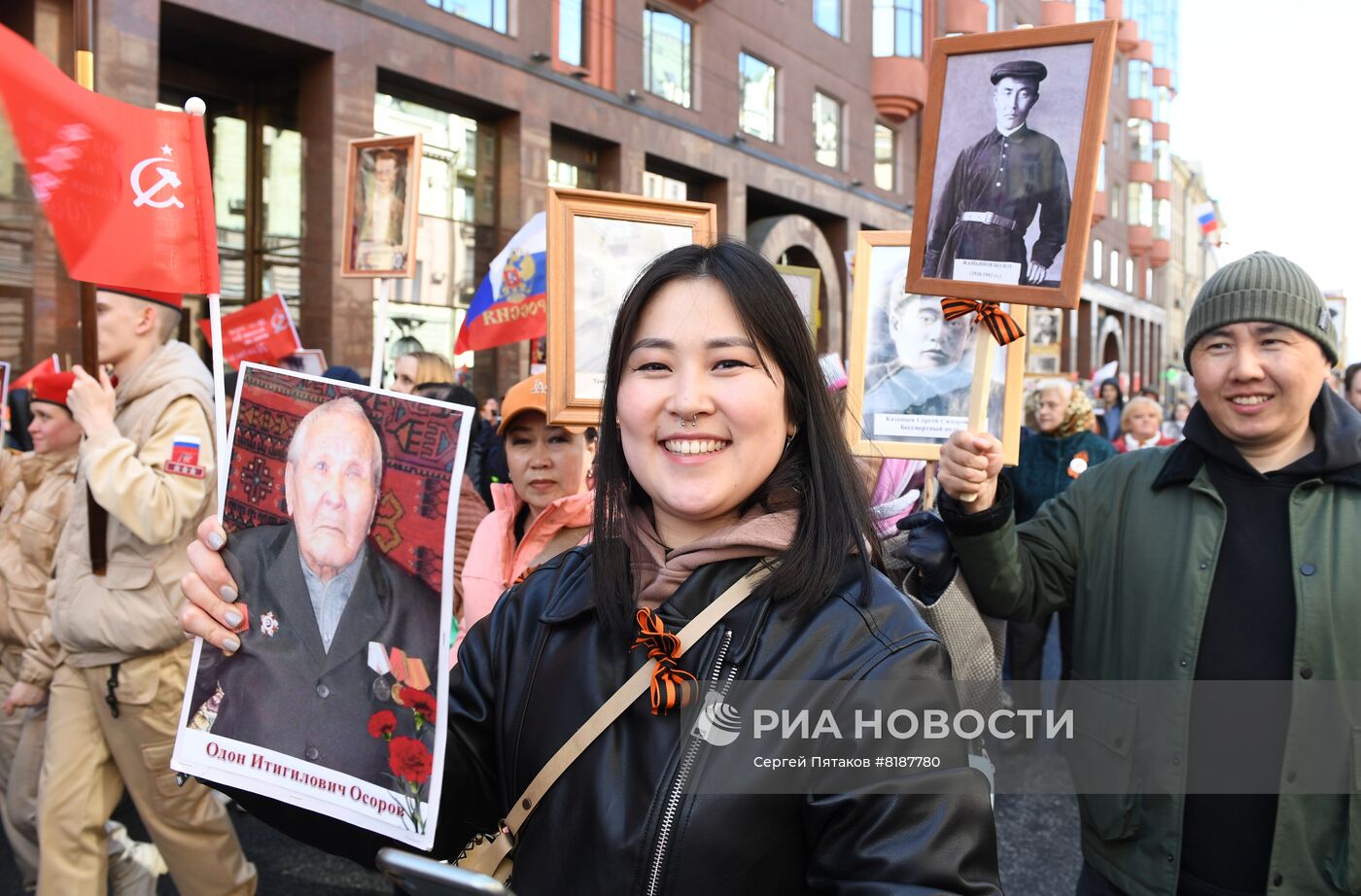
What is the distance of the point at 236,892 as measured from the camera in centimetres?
348

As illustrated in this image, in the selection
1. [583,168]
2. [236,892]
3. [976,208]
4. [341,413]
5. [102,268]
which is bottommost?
[236,892]

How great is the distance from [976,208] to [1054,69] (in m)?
0.32

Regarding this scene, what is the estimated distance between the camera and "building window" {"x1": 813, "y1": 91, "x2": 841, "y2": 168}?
22094mm

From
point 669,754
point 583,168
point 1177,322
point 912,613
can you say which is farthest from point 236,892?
point 1177,322

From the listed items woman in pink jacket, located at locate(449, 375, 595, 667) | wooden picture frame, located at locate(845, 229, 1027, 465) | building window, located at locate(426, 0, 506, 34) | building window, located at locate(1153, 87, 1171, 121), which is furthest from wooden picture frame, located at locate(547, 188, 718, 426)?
building window, located at locate(1153, 87, 1171, 121)

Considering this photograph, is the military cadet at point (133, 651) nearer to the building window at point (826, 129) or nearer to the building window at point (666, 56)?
the building window at point (666, 56)

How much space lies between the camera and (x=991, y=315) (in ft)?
7.23

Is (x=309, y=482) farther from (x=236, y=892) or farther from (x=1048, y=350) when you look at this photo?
(x=1048, y=350)

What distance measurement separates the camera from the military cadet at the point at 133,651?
127 inches

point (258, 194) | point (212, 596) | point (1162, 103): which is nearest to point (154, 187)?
point (212, 596)

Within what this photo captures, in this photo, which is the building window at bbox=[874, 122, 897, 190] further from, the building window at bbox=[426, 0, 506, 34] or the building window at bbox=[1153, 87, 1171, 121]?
the building window at bbox=[1153, 87, 1171, 121]

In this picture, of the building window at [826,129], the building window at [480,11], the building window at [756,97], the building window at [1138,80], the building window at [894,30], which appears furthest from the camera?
the building window at [1138,80]

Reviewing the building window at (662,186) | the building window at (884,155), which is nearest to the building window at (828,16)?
the building window at (884,155)

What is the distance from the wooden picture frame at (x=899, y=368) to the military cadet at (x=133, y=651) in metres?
2.12
